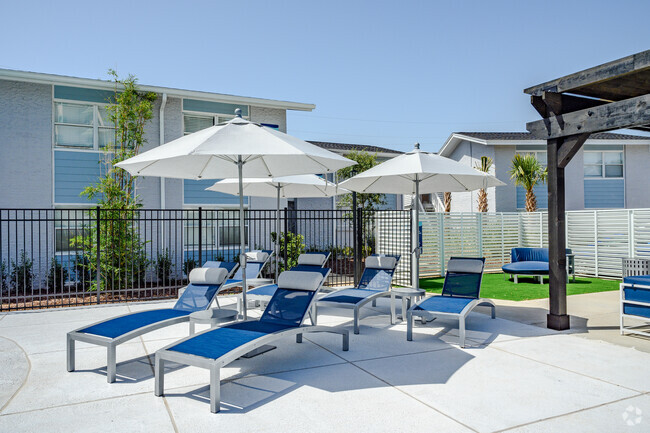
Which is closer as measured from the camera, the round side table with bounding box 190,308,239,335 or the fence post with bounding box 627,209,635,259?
the round side table with bounding box 190,308,239,335

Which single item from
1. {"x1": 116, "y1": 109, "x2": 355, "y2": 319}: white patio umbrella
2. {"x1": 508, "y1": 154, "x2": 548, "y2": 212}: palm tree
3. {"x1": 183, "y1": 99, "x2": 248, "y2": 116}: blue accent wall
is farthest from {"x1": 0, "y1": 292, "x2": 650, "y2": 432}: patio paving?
{"x1": 508, "y1": 154, "x2": 548, "y2": 212}: palm tree

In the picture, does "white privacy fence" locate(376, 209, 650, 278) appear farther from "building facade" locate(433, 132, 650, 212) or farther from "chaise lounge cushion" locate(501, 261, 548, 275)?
"building facade" locate(433, 132, 650, 212)

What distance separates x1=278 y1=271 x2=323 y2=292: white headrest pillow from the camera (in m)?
5.74

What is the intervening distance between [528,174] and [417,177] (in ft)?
42.8

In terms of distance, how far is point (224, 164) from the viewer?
23.5ft

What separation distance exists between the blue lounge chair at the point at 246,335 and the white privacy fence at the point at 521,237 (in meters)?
7.78

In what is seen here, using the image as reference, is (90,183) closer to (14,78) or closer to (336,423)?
(14,78)

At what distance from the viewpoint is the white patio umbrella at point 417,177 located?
705 cm

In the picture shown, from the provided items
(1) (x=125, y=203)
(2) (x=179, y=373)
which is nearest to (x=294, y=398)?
(2) (x=179, y=373)

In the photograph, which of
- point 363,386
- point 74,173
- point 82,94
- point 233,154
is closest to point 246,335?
point 363,386

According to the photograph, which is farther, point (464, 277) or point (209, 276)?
point (464, 277)

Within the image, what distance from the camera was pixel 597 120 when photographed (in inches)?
236

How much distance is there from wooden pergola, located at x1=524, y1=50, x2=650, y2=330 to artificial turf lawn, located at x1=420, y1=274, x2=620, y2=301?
10.7 ft

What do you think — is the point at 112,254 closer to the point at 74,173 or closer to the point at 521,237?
the point at 74,173
